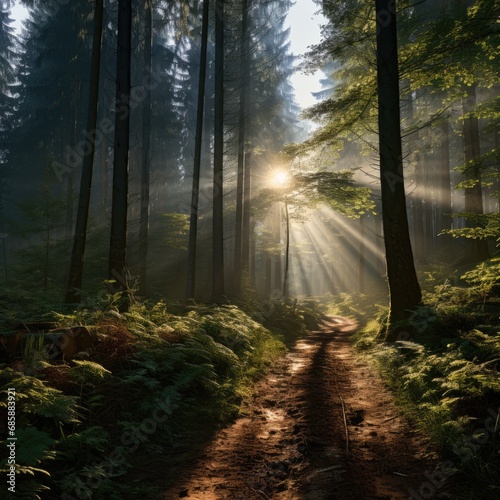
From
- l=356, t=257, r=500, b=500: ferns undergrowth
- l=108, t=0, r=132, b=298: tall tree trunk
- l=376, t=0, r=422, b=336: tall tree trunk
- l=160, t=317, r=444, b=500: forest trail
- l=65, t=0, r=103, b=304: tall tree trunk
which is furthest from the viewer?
l=65, t=0, r=103, b=304: tall tree trunk

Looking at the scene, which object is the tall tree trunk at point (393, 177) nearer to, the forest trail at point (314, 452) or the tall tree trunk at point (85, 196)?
the forest trail at point (314, 452)

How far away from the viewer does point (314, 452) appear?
12.8 ft

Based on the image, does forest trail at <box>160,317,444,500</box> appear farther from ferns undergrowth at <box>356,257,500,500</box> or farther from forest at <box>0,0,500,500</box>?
ferns undergrowth at <box>356,257,500,500</box>

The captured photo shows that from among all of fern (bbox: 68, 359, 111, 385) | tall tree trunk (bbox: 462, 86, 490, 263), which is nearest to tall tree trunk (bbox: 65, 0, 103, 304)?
fern (bbox: 68, 359, 111, 385)

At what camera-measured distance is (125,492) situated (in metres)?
3.22

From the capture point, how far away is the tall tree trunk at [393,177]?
812 cm

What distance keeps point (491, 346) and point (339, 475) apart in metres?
2.92

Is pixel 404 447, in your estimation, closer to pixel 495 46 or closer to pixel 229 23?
pixel 495 46

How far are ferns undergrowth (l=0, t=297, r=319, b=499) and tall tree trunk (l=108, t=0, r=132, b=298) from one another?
5.92 feet

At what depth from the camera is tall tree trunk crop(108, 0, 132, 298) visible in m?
8.88

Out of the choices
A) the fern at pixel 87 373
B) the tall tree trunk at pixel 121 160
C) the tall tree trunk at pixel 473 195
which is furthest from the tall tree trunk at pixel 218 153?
the tall tree trunk at pixel 473 195

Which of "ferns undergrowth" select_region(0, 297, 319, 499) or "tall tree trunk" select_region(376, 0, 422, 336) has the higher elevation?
"tall tree trunk" select_region(376, 0, 422, 336)

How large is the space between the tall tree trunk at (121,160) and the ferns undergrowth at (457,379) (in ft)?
22.0

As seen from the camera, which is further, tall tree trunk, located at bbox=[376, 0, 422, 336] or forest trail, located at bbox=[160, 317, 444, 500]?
tall tree trunk, located at bbox=[376, 0, 422, 336]
